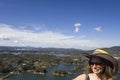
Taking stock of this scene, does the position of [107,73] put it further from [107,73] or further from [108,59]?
[108,59]

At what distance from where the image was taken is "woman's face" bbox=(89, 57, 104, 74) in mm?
2781

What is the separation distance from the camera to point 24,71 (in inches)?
3351

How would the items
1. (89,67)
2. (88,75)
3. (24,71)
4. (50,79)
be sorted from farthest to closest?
(24,71) < (50,79) < (89,67) < (88,75)

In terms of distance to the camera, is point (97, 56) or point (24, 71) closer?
point (97, 56)

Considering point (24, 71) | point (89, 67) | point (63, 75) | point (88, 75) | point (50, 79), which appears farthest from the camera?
point (24, 71)

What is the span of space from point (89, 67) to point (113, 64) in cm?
32

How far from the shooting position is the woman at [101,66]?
2713 millimetres

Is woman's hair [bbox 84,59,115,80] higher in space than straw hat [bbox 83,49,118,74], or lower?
lower

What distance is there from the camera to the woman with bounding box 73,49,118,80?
107 inches

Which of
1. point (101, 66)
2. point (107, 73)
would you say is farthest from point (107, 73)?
point (101, 66)

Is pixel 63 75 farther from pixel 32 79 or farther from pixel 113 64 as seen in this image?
pixel 113 64

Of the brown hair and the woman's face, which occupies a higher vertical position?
the woman's face

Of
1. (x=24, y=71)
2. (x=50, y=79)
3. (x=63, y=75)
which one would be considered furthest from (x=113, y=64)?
(x=24, y=71)

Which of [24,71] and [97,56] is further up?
[97,56]
